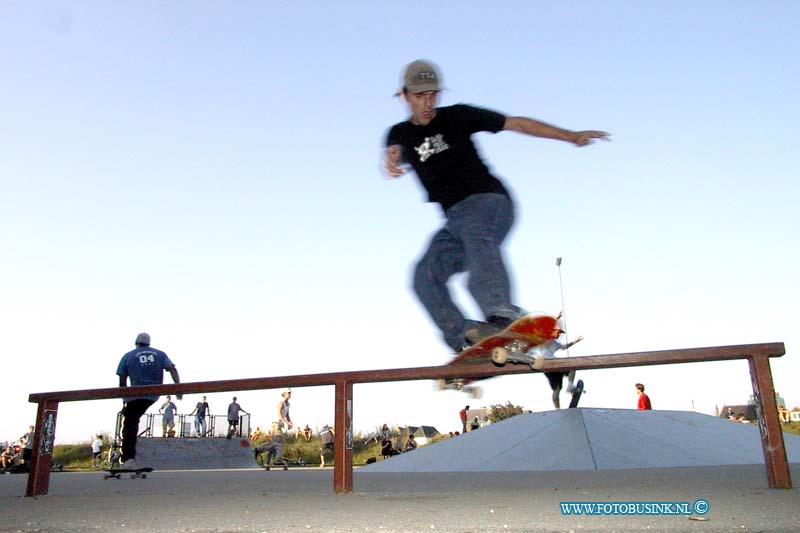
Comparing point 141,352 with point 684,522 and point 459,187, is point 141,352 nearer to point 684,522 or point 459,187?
point 459,187

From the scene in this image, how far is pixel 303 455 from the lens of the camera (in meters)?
28.2

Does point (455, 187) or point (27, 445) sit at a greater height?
point (455, 187)

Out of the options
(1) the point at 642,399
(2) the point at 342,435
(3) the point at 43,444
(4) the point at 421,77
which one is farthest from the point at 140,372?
(1) the point at 642,399

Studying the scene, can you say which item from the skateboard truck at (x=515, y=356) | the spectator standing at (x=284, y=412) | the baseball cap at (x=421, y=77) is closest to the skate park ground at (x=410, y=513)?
the skateboard truck at (x=515, y=356)

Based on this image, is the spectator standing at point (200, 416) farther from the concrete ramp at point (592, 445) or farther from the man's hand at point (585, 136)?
the man's hand at point (585, 136)

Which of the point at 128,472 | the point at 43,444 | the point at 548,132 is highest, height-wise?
the point at 548,132

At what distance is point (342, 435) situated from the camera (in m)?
3.77

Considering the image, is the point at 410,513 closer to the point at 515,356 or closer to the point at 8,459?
the point at 515,356

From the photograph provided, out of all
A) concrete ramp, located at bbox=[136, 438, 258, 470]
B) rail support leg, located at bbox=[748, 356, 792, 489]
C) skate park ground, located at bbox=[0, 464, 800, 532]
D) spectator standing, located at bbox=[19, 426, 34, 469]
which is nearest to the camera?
skate park ground, located at bbox=[0, 464, 800, 532]

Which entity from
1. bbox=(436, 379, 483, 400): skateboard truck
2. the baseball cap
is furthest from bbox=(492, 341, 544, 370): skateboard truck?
the baseball cap

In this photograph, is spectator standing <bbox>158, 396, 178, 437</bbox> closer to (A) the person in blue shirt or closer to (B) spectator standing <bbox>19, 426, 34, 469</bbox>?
(B) spectator standing <bbox>19, 426, 34, 469</bbox>

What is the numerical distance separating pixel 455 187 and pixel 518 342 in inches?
38.1

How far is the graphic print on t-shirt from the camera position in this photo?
12.2 ft

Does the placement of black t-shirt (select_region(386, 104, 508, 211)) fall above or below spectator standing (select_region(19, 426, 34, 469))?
above
